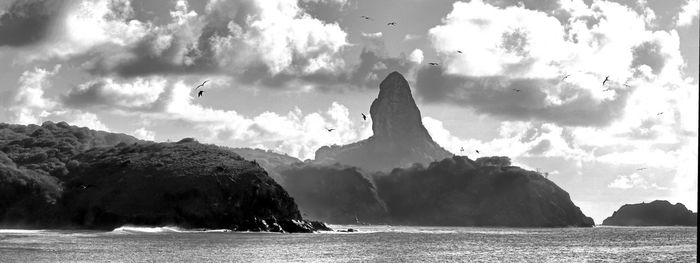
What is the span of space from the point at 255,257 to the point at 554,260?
147 ft

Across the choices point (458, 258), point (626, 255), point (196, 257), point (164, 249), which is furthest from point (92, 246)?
point (626, 255)

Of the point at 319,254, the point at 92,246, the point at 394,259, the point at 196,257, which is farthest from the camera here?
the point at 92,246

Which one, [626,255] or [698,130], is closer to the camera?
[698,130]

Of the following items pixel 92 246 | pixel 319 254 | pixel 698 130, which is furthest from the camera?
pixel 92 246

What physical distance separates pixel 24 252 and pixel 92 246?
73.9 feet

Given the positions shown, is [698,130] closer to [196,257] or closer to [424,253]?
[196,257]

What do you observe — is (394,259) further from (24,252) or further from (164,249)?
(24,252)

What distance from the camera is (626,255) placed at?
125 m

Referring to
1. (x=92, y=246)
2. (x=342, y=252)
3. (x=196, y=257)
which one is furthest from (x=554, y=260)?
(x=92, y=246)

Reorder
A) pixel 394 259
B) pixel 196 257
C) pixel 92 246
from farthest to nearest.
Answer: pixel 92 246 → pixel 394 259 → pixel 196 257

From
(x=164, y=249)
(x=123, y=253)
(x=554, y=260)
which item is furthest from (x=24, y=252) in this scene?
(x=554, y=260)

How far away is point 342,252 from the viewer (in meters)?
123

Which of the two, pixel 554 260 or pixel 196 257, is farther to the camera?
pixel 554 260

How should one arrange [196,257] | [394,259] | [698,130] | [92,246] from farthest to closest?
[92,246], [394,259], [196,257], [698,130]
